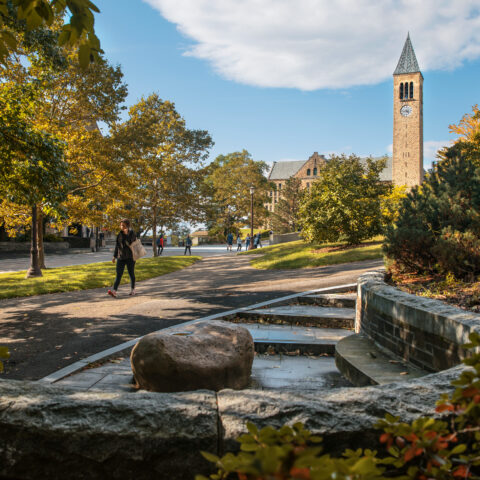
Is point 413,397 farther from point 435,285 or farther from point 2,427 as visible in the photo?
point 435,285

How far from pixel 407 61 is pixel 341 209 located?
67843 millimetres

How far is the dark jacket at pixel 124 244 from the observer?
10294 millimetres

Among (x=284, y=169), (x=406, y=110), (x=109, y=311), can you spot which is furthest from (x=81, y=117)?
(x=284, y=169)

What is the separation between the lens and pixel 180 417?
207cm

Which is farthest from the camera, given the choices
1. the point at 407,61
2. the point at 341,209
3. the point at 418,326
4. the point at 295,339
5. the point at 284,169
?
the point at 284,169

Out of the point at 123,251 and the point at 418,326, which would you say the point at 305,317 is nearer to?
the point at 418,326

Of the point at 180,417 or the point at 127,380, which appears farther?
the point at 127,380

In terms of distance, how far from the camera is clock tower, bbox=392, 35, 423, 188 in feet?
229

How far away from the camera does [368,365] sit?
470 cm

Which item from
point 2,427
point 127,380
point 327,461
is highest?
point 327,461

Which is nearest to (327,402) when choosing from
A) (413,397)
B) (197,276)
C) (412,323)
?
(413,397)

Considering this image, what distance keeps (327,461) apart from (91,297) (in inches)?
398

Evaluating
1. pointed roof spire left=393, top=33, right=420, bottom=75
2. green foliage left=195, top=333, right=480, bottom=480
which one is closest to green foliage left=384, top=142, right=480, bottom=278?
green foliage left=195, top=333, right=480, bottom=480

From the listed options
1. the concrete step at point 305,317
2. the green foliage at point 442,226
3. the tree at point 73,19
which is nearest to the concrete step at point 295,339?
the concrete step at point 305,317
